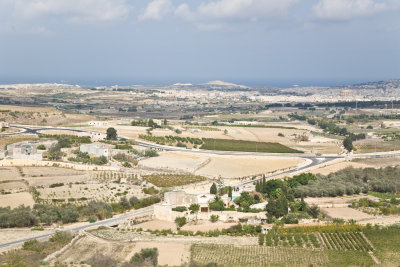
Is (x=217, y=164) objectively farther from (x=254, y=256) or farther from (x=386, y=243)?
(x=254, y=256)

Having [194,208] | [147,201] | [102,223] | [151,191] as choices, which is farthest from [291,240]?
[151,191]

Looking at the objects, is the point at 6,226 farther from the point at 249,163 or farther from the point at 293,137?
the point at 293,137

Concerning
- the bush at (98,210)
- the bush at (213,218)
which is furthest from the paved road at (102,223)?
the bush at (213,218)

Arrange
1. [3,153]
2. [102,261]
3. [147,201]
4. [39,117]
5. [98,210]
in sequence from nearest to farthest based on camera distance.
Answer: [102,261], [98,210], [147,201], [3,153], [39,117]

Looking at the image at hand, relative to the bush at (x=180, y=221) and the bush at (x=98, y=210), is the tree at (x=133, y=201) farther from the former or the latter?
the bush at (x=180, y=221)

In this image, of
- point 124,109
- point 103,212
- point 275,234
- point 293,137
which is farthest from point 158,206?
point 124,109

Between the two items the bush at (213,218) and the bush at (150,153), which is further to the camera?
the bush at (150,153)
